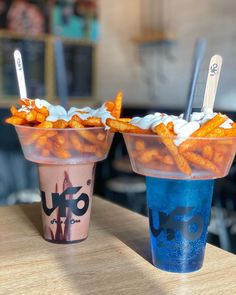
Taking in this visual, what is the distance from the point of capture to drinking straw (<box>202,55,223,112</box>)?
77 centimetres

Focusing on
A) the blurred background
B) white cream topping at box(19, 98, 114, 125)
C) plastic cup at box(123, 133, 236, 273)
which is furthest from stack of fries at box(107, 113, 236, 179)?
the blurred background

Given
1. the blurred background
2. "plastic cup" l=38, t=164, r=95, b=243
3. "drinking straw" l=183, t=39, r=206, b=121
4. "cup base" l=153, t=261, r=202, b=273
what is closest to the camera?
"drinking straw" l=183, t=39, r=206, b=121

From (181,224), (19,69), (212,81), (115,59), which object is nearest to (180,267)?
(181,224)

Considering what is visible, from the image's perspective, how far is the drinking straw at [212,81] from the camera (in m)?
0.77

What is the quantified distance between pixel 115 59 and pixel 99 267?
3.77 metres

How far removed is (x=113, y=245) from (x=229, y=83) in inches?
104

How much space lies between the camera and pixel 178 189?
0.72m

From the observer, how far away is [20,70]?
89 cm

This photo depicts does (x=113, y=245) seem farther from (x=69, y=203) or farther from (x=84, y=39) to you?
(x=84, y=39)

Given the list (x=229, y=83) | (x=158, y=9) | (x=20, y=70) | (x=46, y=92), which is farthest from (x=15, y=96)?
(x=20, y=70)

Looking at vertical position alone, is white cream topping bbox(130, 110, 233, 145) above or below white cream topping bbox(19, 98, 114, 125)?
above

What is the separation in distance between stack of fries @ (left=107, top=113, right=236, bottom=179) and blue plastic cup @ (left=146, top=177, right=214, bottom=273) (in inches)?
1.5

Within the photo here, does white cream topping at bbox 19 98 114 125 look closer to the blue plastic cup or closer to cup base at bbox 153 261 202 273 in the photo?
the blue plastic cup

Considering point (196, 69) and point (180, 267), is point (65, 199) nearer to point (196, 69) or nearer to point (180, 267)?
point (180, 267)
